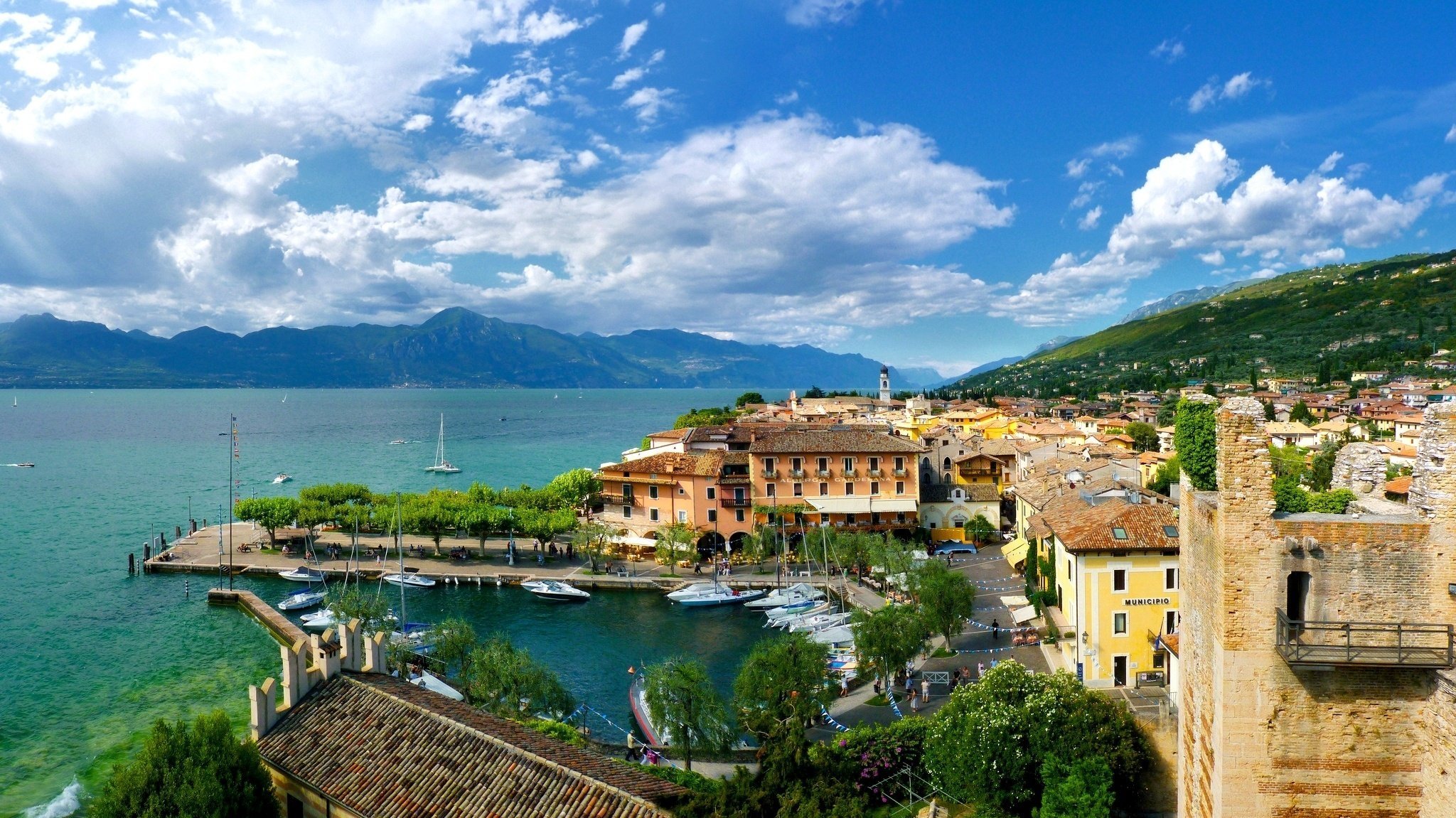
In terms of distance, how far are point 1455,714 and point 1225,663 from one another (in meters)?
2.89

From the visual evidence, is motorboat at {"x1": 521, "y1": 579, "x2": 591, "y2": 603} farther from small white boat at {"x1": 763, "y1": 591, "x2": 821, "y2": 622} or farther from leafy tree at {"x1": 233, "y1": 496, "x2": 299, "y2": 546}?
leafy tree at {"x1": 233, "y1": 496, "x2": 299, "y2": 546}

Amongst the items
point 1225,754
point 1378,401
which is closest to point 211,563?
point 1225,754

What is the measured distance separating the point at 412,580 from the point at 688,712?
36.0 meters

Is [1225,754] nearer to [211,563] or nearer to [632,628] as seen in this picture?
[632,628]

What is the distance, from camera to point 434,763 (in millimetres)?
16594

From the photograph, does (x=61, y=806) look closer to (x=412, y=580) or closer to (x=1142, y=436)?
(x=412, y=580)

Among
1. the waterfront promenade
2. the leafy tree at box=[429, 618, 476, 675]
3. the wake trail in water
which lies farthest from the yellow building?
the wake trail in water

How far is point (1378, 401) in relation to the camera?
403 ft

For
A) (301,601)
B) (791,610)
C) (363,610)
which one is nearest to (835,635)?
(791,610)

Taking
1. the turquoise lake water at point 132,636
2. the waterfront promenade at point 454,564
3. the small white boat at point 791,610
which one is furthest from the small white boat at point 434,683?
the waterfront promenade at point 454,564

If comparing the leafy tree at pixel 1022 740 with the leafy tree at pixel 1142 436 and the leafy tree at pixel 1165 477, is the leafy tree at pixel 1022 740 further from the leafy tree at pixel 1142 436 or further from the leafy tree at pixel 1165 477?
the leafy tree at pixel 1142 436

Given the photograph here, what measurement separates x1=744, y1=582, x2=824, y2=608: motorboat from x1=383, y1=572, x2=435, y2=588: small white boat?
23047 millimetres

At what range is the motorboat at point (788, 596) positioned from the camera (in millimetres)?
49125

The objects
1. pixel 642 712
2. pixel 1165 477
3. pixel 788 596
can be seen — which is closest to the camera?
pixel 642 712
